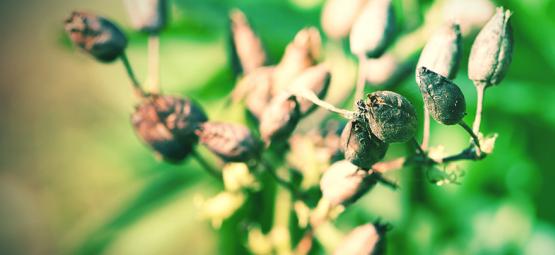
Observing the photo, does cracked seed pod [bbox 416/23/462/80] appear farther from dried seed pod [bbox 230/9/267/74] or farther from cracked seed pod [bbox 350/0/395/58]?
dried seed pod [bbox 230/9/267/74]

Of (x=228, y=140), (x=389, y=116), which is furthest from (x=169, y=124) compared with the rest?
(x=389, y=116)

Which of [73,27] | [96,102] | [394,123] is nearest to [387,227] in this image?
[394,123]

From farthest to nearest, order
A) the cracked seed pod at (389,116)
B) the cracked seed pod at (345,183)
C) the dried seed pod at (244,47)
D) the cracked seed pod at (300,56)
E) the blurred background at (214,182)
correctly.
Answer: the blurred background at (214,182) → the dried seed pod at (244,47) → the cracked seed pod at (300,56) → the cracked seed pod at (345,183) → the cracked seed pod at (389,116)

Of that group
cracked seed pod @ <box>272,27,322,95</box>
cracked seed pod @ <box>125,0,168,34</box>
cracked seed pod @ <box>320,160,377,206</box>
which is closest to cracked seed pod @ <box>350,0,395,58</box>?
cracked seed pod @ <box>272,27,322,95</box>

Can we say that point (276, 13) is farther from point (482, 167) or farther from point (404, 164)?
point (404, 164)

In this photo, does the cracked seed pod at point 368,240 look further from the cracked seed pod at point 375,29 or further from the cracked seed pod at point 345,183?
the cracked seed pod at point 375,29

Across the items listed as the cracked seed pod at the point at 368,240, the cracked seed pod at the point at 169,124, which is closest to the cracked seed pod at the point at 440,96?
the cracked seed pod at the point at 368,240
